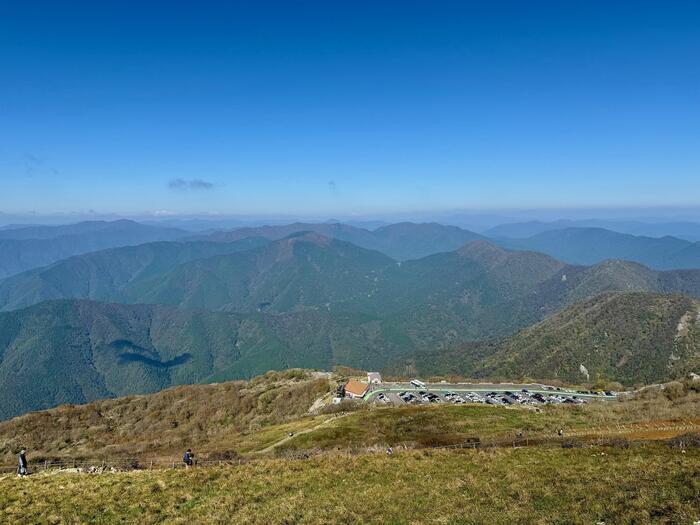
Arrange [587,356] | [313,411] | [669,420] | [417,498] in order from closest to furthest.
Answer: [417,498] < [669,420] < [313,411] < [587,356]

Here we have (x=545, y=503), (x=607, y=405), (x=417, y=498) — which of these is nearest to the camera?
(x=545, y=503)

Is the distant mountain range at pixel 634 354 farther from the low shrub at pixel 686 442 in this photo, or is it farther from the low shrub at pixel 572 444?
the low shrub at pixel 686 442

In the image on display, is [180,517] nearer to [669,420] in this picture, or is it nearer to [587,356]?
[669,420]

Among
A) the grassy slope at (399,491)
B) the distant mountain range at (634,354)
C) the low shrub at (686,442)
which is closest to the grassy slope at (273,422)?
the low shrub at (686,442)

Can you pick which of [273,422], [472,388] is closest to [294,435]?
[273,422]

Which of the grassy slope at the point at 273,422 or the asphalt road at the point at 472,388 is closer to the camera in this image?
the grassy slope at the point at 273,422

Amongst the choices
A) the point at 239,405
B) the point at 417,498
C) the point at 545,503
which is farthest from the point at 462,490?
the point at 239,405

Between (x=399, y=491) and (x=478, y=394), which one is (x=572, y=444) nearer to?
(x=399, y=491)
